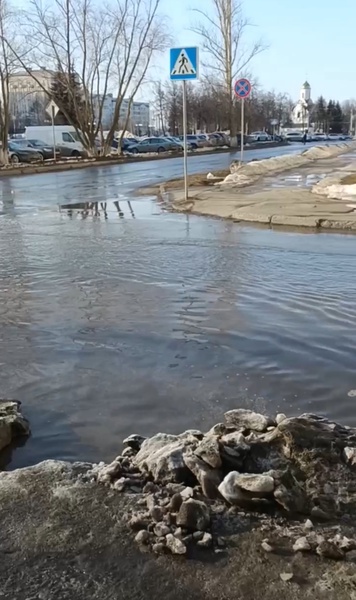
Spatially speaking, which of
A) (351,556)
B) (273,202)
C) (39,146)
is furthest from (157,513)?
(39,146)

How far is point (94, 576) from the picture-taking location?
2.48 m

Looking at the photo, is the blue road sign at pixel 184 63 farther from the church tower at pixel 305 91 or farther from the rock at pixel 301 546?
the church tower at pixel 305 91

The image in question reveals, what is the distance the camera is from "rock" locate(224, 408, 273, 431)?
3379 millimetres

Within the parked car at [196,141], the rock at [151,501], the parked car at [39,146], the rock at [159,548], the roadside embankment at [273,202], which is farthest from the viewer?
the parked car at [196,141]

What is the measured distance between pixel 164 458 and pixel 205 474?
243 mm

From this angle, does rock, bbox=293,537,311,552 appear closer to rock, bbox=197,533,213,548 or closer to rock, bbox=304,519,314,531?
rock, bbox=304,519,314,531

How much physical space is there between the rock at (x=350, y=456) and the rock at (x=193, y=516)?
762 mm

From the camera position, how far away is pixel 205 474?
9.71ft

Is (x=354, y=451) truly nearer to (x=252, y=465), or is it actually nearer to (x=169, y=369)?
(x=252, y=465)

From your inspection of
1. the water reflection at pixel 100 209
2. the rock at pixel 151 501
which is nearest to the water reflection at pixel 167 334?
the rock at pixel 151 501

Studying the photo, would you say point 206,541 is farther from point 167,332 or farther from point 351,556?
point 167,332

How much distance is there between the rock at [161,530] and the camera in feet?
8.73

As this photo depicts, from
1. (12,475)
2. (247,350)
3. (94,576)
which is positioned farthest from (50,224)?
(94,576)

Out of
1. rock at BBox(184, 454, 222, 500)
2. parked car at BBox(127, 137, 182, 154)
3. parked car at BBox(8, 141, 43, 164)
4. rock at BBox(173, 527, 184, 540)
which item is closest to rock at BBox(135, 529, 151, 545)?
rock at BBox(173, 527, 184, 540)
